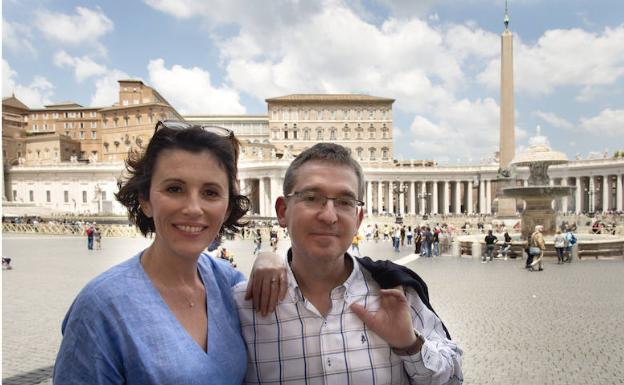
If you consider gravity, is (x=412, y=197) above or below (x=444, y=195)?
below

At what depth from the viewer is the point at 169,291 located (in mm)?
1992

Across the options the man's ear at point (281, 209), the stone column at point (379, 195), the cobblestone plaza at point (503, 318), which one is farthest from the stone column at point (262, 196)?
the man's ear at point (281, 209)

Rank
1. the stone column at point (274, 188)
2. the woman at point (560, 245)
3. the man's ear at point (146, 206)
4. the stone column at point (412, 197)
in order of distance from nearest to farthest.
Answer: the man's ear at point (146, 206) → the woman at point (560, 245) → the stone column at point (274, 188) → the stone column at point (412, 197)

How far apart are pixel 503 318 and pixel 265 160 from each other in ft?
180

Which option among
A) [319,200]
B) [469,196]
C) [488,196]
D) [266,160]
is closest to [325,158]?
[319,200]

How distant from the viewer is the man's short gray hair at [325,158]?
227 centimetres

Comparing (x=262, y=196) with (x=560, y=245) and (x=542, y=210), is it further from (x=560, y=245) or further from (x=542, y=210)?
(x=560, y=245)

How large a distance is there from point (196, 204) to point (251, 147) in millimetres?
76490

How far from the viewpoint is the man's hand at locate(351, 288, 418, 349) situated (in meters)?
2.09

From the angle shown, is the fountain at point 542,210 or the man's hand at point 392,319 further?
the fountain at point 542,210

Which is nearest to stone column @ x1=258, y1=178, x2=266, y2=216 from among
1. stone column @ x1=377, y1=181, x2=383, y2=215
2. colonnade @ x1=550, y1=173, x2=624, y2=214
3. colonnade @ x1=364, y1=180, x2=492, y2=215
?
colonnade @ x1=364, y1=180, x2=492, y2=215

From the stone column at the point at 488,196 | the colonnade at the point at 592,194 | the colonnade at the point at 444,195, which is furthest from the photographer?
the stone column at the point at 488,196

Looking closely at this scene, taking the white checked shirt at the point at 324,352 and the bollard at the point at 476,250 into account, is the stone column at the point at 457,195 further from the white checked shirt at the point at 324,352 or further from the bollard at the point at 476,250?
the white checked shirt at the point at 324,352

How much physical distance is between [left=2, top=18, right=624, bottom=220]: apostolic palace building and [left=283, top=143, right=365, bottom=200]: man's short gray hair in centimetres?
5438
